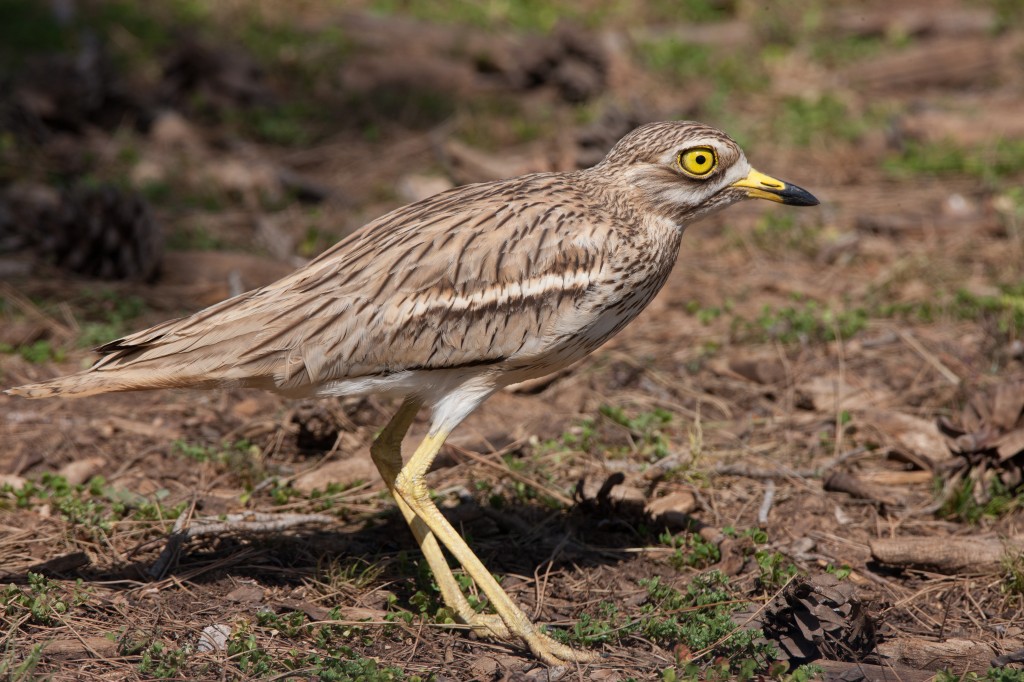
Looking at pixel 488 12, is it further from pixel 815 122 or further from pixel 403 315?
pixel 403 315

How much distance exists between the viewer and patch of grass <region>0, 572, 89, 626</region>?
400 cm

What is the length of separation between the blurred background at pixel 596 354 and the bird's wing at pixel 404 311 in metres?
0.86

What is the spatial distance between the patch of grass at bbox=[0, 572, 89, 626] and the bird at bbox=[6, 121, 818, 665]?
0.69 m

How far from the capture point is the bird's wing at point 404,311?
4.19 metres

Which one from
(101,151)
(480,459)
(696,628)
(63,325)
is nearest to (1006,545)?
(696,628)

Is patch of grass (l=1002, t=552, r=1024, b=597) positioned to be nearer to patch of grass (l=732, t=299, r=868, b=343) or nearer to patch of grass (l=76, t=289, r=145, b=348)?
patch of grass (l=732, t=299, r=868, b=343)

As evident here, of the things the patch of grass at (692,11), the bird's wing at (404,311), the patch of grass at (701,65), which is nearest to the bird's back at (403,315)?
the bird's wing at (404,311)

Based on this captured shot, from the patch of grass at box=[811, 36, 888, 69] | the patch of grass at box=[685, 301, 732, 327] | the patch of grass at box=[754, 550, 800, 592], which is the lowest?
the patch of grass at box=[754, 550, 800, 592]

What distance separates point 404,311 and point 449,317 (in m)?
0.17

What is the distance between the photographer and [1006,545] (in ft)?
14.5

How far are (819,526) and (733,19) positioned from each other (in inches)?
278

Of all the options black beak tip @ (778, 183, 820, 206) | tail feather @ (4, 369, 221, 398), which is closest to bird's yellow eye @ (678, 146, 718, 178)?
black beak tip @ (778, 183, 820, 206)

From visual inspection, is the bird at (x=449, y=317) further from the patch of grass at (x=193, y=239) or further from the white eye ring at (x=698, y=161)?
the patch of grass at (x=193, y=239)

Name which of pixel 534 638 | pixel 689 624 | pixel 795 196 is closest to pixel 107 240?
pixel 534 638
